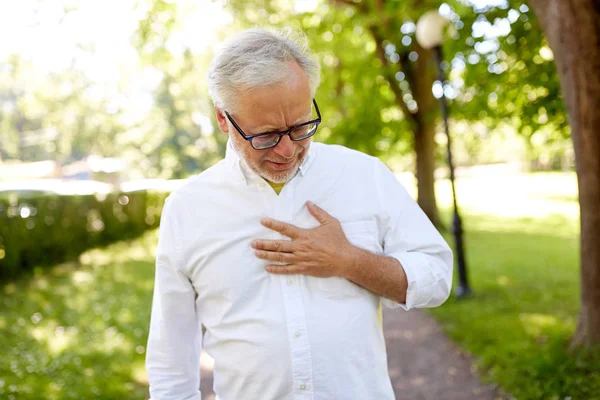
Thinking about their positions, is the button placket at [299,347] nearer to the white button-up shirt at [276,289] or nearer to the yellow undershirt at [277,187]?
the white button-up shirt at [276,289]

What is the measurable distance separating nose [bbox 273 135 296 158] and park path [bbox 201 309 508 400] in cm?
350

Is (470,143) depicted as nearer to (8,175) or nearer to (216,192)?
(216,192)

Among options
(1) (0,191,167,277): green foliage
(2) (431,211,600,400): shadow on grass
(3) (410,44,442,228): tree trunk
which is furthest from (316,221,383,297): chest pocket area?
(3) (410,44,442,228): tree trunk

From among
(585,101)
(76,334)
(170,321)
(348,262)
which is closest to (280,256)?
(348,262)

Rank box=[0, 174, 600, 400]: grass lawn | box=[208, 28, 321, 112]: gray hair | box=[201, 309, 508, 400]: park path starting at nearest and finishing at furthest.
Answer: box=[208, 28, 321, 112]: gray hair → box=[0, 174, 600, 400]: grass lawn → box=[201, 309, 508, 400]: park path

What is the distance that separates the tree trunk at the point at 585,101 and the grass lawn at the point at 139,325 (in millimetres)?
578

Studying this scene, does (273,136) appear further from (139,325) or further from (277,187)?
(139,325)

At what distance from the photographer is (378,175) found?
2.02 metres

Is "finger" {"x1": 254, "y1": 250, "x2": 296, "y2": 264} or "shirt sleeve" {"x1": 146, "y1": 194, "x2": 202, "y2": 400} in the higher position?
"finger" {"x1": 254, "y1": 250, "x2": 296, "y2": 264}

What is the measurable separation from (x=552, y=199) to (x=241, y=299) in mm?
26989

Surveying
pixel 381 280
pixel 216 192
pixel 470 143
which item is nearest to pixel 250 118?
pixel 216 192

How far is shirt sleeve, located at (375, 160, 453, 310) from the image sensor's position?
6.13ft

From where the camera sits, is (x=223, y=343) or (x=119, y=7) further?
(x=119, y=7)

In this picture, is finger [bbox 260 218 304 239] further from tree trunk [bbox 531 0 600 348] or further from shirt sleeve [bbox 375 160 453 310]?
tree trunk [bbox 531 0 600 348]
